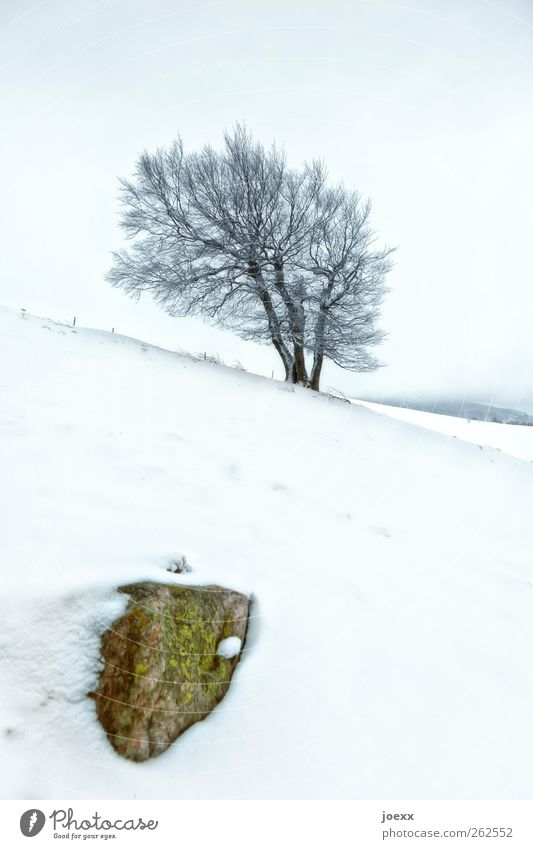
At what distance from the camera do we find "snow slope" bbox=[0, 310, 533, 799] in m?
1.13

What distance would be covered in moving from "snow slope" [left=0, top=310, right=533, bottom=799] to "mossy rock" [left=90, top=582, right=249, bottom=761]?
0.05 meters

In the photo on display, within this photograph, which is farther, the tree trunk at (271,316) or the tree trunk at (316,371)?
the tree trunk at (316,371)

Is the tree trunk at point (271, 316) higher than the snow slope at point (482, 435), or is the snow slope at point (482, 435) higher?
the tree trunk at point (271, 316)

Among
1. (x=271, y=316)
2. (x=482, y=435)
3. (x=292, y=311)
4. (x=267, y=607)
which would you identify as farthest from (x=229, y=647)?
(x=482, y=435)

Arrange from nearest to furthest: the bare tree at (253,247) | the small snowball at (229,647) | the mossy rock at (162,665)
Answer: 1. the mossy rock at (162,665)
2. the small snowball at (229,647)
3. the bare tree at (253,247)

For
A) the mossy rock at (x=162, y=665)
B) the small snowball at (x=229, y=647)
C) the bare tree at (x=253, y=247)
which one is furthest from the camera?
the bare tree at (x=253, y=247)

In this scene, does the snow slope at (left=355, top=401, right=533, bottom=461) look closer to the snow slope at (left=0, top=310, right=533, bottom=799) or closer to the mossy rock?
the snow slope at (left=0, top=310, right=533, bottom=799)

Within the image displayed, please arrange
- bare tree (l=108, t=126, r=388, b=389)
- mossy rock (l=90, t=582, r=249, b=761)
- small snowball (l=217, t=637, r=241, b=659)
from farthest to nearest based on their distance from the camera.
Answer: bare tree (l=108, t=126, r=388, b=389) < small snowball (l=217, t=637, r=241, b=659) < mossy rock (l=90, t=582, r=249, b=761)

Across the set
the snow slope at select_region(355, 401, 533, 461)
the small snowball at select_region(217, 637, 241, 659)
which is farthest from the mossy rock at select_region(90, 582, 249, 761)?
the snow slope at select_region(355, 401, 533, 461)

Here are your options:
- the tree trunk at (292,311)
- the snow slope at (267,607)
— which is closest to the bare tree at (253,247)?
the tree trunk at (292,311)

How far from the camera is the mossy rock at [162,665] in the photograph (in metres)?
1.13

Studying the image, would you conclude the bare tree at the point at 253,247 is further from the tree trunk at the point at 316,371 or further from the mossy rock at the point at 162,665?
the mossy rock at the point at 162,665

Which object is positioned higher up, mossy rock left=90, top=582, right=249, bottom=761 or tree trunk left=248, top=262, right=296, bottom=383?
tree trunk left=248, top=262, right=296, bottom=383

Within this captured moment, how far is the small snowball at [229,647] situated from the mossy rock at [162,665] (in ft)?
0.05
